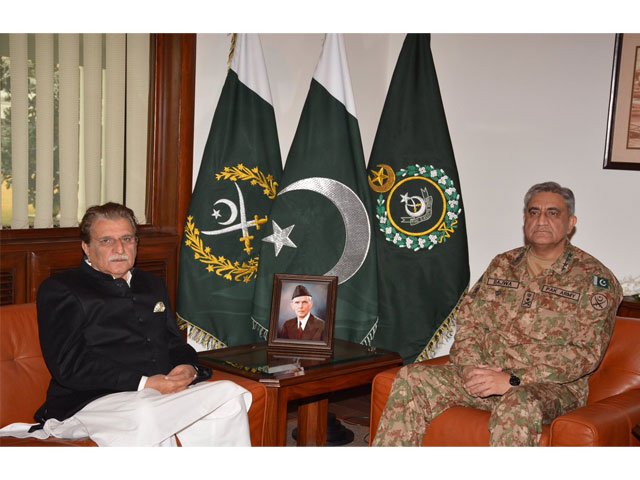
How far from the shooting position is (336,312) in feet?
12.1

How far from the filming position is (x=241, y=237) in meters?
3.62

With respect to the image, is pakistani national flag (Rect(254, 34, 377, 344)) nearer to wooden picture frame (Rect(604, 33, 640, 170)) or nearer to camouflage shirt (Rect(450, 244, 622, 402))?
camouflage shirt (Rect(450, 244, 622, 402))

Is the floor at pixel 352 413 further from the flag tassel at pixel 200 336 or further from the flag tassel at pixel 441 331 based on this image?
the flag tassel at pixel 200 336

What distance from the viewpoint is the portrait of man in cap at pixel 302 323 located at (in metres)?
3.38

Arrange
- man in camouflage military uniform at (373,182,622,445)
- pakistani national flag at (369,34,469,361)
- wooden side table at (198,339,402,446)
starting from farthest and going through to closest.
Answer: pakistani national flag at (369,34,469,361)
wooden side table at (198,339,402,446)
man in camouflage military uniform at (373,182,622,445)

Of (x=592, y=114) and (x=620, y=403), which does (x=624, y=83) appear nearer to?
(x=592, y=114)

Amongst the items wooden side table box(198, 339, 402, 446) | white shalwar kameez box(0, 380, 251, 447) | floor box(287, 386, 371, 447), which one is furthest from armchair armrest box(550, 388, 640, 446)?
floor box(287, 386, 371, 447)

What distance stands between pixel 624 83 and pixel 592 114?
0.71 ft

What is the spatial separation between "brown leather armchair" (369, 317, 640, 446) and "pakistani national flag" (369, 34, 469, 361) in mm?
644

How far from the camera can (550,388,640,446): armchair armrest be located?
248cm

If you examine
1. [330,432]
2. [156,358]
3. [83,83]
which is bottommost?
[330,432]

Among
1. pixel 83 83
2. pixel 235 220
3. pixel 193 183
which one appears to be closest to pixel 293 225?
pixel 235 220

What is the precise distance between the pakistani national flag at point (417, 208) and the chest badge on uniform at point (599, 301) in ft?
3.24

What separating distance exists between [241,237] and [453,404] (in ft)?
4.20
